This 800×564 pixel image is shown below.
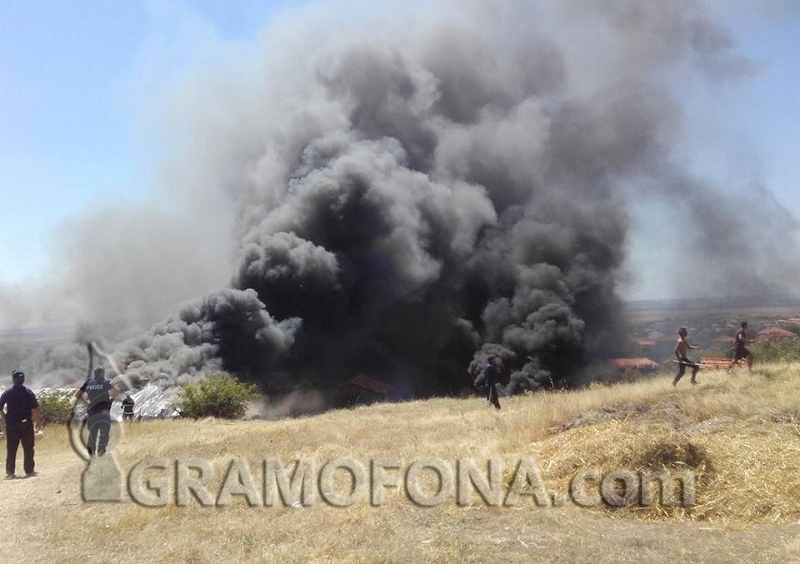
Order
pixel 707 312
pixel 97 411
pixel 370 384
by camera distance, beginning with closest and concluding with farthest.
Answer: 1. pixel 97 411
2. pixel 370 384
3. pixel 707 312

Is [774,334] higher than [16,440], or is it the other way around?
[774,334]

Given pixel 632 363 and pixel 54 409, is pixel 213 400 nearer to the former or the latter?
pixel 54 409

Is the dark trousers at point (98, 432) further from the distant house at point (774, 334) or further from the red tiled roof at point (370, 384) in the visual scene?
the distant house at point (774, 334)

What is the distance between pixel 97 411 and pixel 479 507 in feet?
22.1

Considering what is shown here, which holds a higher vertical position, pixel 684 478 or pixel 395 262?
pixel 395 262

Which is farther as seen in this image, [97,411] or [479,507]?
[97,411]

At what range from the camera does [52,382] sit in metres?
30.0

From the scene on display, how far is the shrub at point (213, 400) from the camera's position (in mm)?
21938

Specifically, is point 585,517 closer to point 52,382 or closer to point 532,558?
point 532,558

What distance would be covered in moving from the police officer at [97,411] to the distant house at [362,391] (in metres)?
22.2

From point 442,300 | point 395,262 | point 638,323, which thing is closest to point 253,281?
point 395,262

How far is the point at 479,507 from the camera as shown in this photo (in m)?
7.41

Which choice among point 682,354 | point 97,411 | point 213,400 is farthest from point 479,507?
point 213,400

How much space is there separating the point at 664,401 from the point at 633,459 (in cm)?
536
